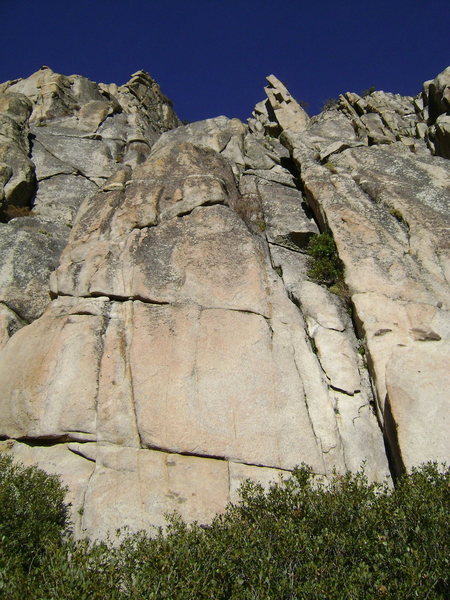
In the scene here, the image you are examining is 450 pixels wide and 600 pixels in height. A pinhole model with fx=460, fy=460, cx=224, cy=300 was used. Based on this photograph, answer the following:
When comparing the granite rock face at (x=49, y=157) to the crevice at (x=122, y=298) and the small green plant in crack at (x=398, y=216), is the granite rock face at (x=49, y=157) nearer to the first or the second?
the crevice at (x=122, y=298)

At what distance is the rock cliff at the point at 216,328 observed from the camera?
1125 centimetres

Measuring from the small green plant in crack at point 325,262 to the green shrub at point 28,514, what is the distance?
33.7 feet

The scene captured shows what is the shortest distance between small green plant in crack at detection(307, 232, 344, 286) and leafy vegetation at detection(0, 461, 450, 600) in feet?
23.5

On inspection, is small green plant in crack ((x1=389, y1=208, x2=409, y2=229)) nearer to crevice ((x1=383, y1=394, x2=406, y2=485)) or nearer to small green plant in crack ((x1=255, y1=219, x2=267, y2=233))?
small green plant in crack ((x1=255, y1=219, x2=267, y2=233))

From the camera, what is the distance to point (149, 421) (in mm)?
11727

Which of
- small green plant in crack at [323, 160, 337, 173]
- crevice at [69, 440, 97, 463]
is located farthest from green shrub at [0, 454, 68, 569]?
small green plant in crack at [323, 160, 337, 173]

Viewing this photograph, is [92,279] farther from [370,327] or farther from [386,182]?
[386,182]

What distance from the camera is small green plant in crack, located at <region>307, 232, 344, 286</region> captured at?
15.8m

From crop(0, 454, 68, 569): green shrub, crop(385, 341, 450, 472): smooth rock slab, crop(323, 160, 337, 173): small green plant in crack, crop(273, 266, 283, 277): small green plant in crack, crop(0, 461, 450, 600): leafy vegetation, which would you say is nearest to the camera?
crop(0, 461, 450, 600): leafy vegetation

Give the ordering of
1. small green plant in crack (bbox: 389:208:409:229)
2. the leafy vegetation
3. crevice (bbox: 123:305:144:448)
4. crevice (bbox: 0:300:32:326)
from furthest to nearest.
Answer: small green plant in crack (bbox: 389:208:409:229) → crevice (bbox: 0:300:32:326) → crevice (bbox: 123:305:144:448) → the leafy vegetation

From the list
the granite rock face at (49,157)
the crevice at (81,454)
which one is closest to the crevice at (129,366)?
the crevice at (81,454)

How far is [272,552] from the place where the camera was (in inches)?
331

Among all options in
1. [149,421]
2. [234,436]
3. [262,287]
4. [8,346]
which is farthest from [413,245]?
[8,346]

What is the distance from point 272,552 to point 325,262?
1012cm
